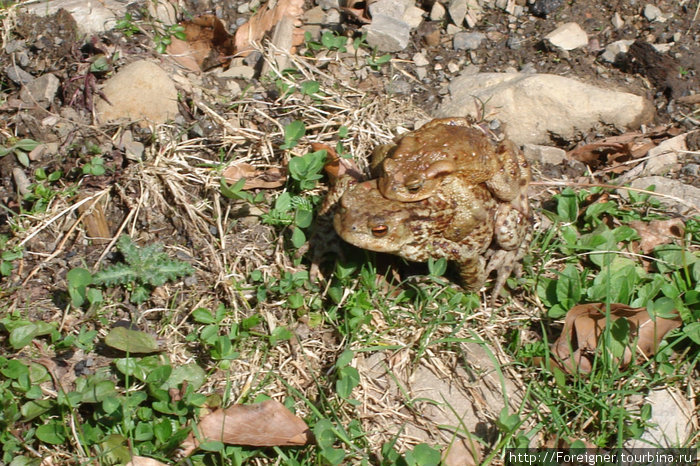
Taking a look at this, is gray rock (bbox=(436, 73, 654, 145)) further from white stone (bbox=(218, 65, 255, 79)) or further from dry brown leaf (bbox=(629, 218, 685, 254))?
white stone (bbox=(218, 65, 255, 79))

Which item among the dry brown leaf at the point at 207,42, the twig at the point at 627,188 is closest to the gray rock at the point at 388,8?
the dry brown leaf at the point at 207,42

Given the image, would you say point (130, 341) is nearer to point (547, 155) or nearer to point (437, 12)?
point (547, 155)

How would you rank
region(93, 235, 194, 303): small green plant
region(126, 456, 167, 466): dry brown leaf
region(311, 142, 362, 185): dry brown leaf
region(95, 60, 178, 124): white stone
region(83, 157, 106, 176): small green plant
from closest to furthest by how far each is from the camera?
region(126, 456, 167, 466): dry brown leaf → region(93, 235, 194, 303): small green plant → region(83, 157, 106, 176): small green plant → region(311, 142, 362, 185): dry brown leaf → region(95, 60, 178, 124): white stone

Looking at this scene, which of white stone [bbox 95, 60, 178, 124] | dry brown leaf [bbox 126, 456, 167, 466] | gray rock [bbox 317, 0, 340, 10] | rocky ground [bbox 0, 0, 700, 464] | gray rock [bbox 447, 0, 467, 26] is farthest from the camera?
gray rock [bbox 317, 0, 340, 10]

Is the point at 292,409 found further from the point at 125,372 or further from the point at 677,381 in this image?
the point at 677,381

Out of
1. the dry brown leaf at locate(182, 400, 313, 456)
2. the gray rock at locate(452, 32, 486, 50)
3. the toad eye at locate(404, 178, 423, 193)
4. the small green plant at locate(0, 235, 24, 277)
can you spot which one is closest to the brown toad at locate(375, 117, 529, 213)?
the toad eye at locate(404, 178, 423, 193)

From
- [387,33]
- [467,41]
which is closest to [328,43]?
[387,33]

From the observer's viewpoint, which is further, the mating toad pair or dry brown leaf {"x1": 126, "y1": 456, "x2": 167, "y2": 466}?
the mating toad pair
